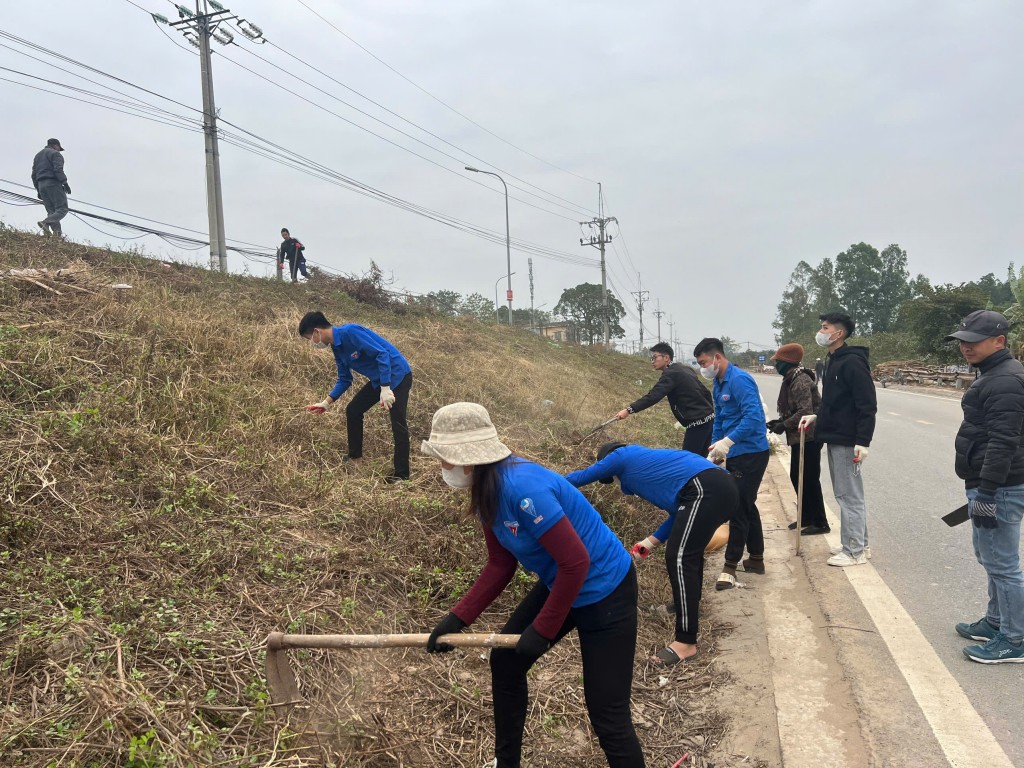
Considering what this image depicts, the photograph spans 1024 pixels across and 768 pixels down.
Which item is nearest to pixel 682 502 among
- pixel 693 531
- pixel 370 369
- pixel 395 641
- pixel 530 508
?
pixel 693 531

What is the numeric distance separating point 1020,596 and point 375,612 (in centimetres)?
330

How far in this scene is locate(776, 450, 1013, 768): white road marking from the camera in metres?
2.51

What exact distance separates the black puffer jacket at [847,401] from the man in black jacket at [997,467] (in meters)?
1.29

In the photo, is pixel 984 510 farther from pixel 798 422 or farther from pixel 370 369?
pixel 370 369

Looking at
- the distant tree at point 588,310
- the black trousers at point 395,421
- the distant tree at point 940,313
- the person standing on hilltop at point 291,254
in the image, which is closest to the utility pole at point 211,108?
the person standing on hilltop at point 291,254

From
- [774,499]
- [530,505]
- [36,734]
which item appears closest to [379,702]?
[36,734]

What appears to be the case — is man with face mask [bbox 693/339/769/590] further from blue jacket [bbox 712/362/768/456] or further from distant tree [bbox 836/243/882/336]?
distant tree [bbox 836/243/882/336]

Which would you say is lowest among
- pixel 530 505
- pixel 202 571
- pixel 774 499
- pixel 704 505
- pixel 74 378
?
pixel 774 499

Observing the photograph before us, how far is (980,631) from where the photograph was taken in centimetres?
342

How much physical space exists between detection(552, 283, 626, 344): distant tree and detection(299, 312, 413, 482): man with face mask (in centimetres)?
5835

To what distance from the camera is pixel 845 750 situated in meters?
2.61

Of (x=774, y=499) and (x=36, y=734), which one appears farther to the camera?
(x=774, y=499)

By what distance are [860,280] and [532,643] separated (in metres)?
79.7

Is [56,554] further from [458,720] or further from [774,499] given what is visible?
[774,499]
